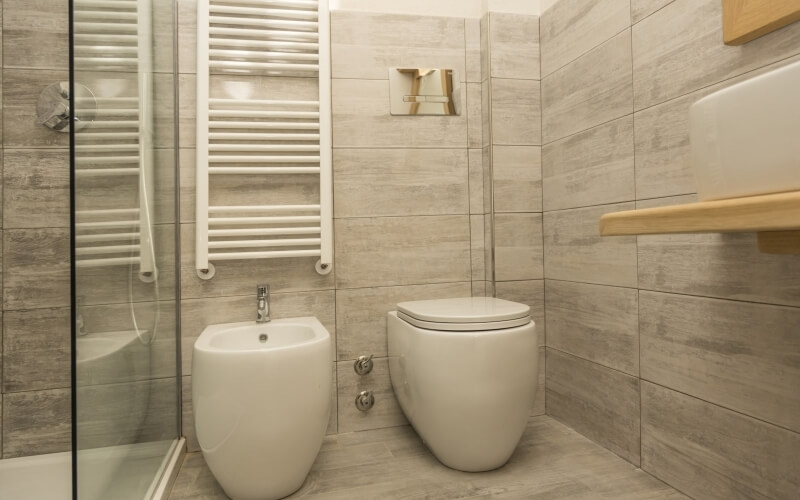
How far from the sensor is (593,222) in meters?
1.53

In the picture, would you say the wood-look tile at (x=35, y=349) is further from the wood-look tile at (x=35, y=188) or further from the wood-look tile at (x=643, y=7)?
the wood-look tile at (x=643, y=7)

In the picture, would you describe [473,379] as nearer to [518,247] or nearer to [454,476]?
[454,476]

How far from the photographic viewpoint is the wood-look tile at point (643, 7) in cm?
127

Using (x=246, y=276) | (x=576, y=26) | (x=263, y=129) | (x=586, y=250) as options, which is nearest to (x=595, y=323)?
(x=586, y=250)

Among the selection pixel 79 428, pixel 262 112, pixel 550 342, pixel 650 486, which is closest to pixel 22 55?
pixel 262 112

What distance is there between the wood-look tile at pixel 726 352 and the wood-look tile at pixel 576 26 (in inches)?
31.3

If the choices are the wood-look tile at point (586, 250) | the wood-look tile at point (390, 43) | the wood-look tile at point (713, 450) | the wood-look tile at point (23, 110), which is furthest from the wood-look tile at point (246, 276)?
the wood-look tile at point (713, 450)

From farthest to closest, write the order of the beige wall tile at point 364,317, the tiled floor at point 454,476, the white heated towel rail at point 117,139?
the beige wall tile at point 364,317 < the tiled floor at point 454,476 < the white heated towel rail at point 117,139

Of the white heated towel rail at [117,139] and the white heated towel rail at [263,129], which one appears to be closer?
the white heated towel rail at [117,139]

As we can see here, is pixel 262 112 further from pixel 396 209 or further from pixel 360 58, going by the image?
pixel 396 209

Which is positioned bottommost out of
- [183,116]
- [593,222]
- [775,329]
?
[775,329]

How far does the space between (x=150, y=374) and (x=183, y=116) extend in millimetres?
821

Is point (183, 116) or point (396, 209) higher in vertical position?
point (183, 116)

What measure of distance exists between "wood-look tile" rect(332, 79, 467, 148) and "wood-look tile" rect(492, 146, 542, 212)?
19cm
